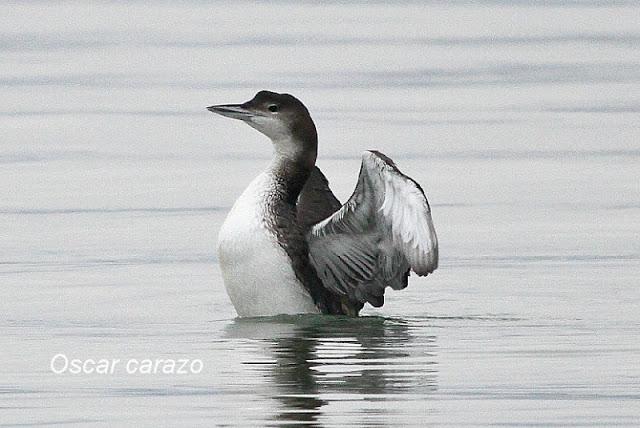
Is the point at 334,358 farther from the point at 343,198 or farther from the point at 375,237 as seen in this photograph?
the point at 343,198

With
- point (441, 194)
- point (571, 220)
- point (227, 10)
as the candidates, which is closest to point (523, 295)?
point (571, 220)

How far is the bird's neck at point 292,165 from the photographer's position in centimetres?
1419

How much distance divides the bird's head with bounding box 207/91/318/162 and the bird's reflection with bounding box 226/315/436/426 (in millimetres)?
1026

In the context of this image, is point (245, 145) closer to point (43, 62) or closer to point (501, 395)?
point (43, 62)

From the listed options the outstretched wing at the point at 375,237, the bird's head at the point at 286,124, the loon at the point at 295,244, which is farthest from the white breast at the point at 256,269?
the bird's head at the point at 286,124

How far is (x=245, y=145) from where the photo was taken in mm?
21078

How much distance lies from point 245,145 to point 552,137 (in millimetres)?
2565

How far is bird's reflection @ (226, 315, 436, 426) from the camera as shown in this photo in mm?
11047

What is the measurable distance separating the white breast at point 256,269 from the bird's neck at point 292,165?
28cm

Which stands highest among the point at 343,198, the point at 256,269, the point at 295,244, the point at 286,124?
the point at 286,124

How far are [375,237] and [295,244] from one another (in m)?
0.50

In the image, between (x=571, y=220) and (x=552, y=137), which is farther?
(x=552, y=137)

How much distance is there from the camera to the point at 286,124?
14.3 m

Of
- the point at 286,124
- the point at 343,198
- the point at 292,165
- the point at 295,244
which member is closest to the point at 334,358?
the point at 295,244
